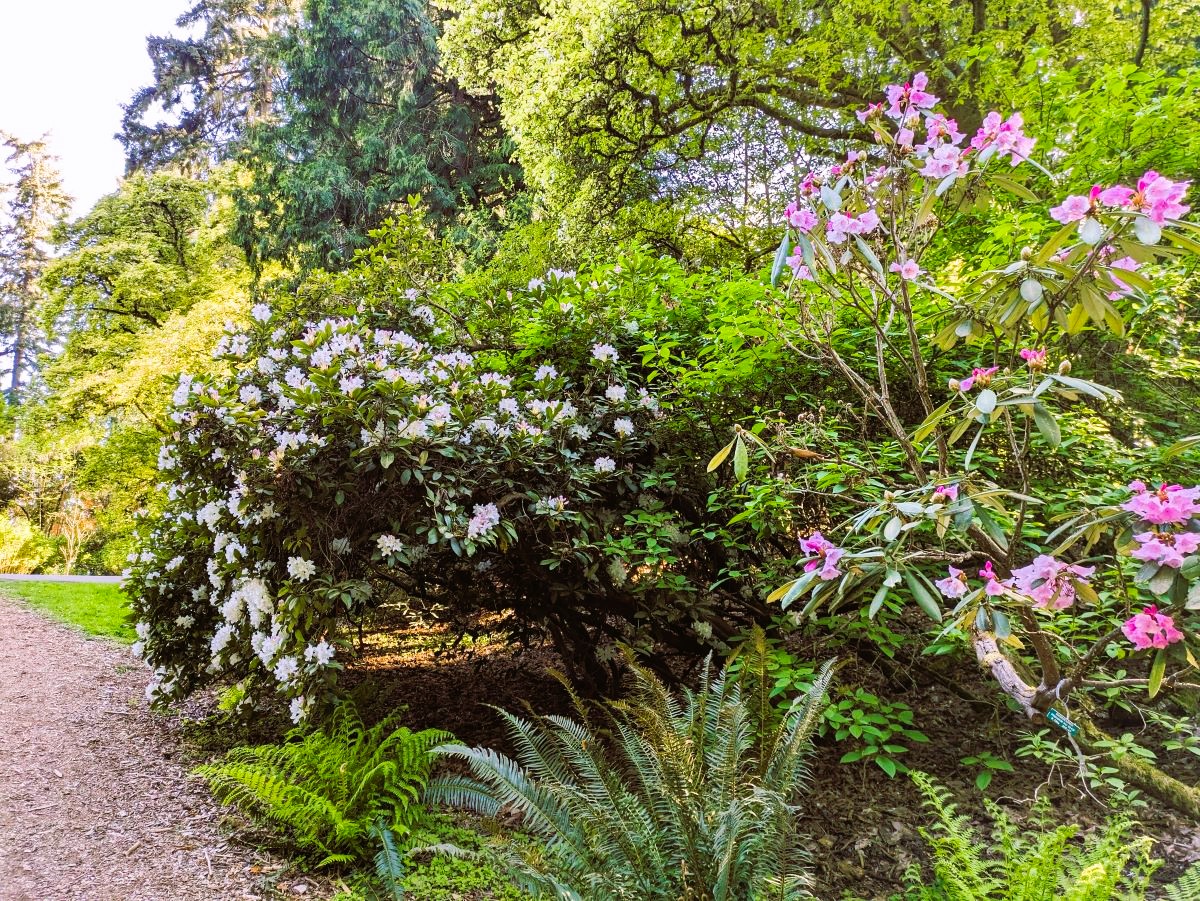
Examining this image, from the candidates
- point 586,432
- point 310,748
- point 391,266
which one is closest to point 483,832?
point 310,748

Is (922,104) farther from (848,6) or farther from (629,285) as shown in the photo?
(848,6)

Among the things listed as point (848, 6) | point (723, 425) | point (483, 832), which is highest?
point (848, 6)

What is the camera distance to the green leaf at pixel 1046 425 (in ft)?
3.93

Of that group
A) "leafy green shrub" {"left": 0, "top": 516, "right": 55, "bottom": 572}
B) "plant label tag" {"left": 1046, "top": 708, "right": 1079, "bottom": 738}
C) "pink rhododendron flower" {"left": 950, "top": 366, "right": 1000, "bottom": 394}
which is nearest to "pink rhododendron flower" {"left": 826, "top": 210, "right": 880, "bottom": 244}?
"pink rhododendron flower" {"left": 950, "top": 366, "right": 1000, "bottom": 394}

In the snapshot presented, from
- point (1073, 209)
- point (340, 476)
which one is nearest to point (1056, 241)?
point (1073, 209)

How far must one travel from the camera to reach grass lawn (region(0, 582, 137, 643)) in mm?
5470

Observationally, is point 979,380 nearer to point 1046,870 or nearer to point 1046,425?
point 1046,425

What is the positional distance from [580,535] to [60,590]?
284 inches

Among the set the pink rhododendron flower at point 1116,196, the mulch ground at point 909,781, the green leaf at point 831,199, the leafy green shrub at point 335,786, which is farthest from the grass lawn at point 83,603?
the pink rhododendron flower at point 1116,196

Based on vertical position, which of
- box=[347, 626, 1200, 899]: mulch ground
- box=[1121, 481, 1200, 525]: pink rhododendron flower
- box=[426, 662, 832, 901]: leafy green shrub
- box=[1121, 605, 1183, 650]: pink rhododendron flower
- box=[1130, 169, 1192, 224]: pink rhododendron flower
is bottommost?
box=[347, 626, 1200, 899]: mulch ground

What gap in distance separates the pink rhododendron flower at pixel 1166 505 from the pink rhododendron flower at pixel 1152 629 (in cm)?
18

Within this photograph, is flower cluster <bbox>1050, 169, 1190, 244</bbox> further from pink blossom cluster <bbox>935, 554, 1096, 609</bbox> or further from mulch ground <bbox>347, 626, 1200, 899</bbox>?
mulch ground <bbox>347, 626, 1200, 899</bbox>

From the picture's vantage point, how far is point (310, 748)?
2.51m

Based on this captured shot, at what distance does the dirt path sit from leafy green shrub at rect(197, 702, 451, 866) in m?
0.13
